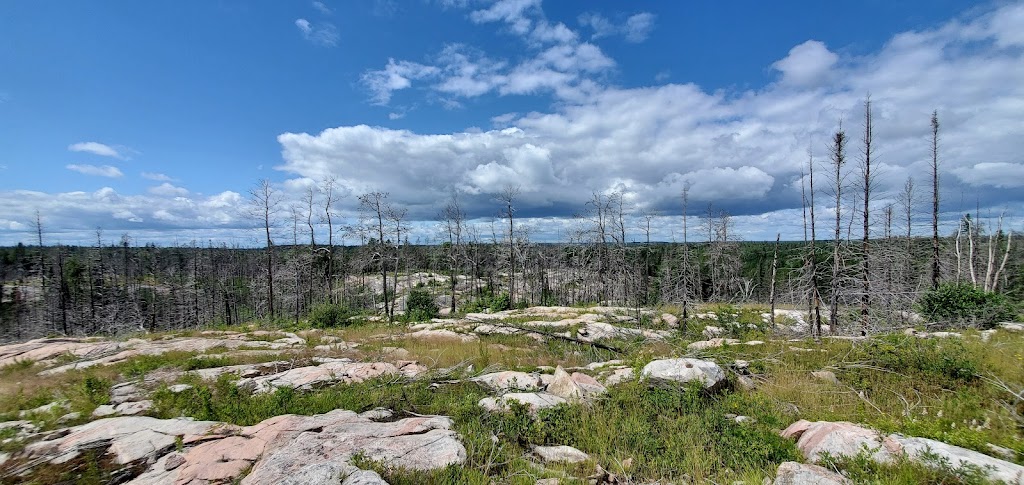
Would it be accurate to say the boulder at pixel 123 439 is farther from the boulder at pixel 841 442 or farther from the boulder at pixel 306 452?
the boulder at pixel 841 442

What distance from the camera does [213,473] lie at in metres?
4.18

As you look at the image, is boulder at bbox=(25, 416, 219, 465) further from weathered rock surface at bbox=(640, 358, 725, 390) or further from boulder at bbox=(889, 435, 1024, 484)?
boulder at bbox=(889, 435, 1024, 484)

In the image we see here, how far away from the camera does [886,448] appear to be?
14.4 feet

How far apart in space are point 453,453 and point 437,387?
3.59 m

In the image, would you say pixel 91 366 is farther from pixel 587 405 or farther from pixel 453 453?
pixel 587 405

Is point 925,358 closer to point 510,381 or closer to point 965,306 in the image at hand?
point 510,381

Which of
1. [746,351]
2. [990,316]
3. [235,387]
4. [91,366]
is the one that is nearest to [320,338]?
[91,366]

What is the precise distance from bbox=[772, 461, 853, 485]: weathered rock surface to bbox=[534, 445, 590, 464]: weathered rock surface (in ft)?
7.13

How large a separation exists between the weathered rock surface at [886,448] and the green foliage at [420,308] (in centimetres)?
2212

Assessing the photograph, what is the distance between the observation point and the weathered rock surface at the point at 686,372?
762cm

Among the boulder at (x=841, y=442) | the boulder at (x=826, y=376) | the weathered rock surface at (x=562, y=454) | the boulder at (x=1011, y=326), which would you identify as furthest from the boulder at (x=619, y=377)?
the boulder at (x=1011, y=326)

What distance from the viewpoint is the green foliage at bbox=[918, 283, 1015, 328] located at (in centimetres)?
1456

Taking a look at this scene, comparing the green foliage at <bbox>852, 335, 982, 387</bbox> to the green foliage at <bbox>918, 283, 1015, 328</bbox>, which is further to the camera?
the green foliage at <bbox>918, 283, 1015, 328</bbox>

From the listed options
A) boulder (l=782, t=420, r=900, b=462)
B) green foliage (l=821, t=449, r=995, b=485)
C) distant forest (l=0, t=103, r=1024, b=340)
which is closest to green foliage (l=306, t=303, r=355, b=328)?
distant forest (l=0, t=103, r=1024, b=340)
